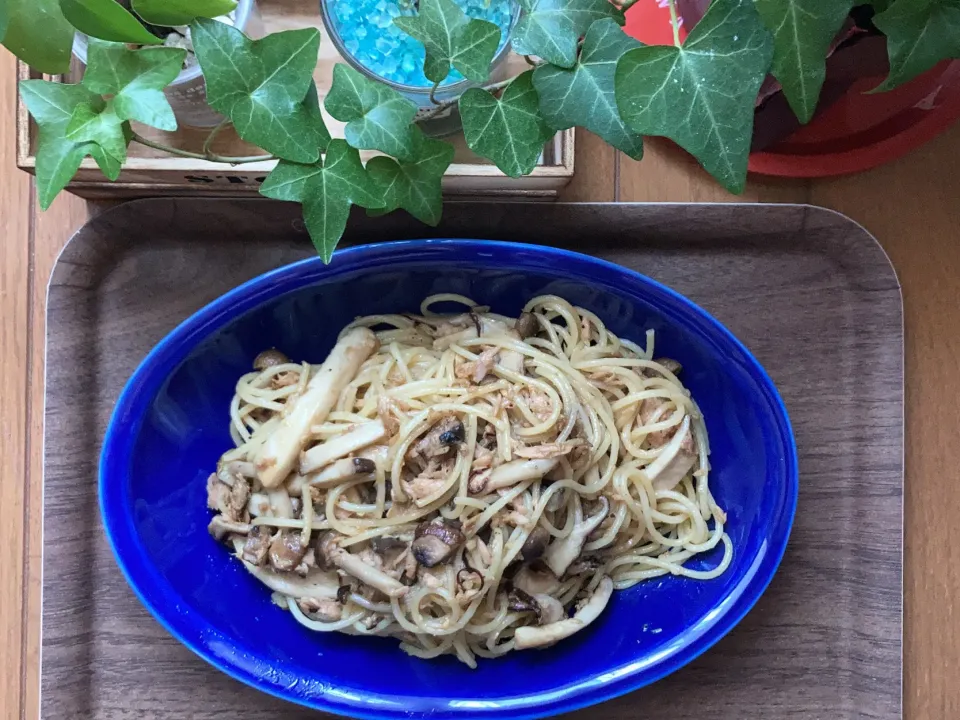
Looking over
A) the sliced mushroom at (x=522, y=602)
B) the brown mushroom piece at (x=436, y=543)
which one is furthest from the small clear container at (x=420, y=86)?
the sliced mushroom at (x=522, y=602)

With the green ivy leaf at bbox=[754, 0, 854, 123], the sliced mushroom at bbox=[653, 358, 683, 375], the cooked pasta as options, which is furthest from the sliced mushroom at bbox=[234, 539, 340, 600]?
the green ivy leaf at bbox=[754, 0, 854, 123]

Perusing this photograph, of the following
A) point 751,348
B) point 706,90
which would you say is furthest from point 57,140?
point 751,348

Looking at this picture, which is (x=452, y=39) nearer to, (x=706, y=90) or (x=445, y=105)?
(x=445, y=105)

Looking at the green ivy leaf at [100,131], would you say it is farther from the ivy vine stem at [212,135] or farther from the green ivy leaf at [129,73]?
the ivy vine stem at [212,135]

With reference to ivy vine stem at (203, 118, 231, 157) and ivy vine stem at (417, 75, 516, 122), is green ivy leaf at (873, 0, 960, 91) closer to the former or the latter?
ivy vine stem at (417, 75, 516, 122)

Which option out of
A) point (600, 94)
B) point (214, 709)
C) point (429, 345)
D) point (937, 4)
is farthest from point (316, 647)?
point (937, 4)

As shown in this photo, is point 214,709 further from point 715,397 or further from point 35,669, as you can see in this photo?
point 715,397
